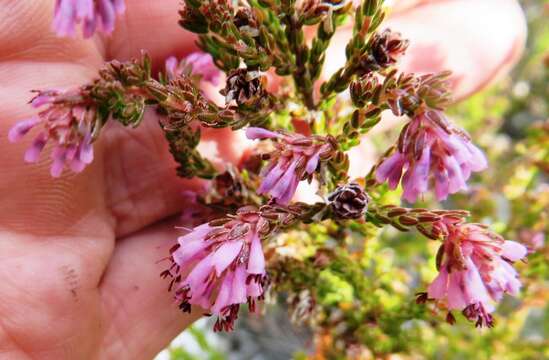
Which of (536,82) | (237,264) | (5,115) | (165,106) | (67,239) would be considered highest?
(165,106)

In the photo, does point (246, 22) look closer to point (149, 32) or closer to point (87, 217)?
point (149, 32)

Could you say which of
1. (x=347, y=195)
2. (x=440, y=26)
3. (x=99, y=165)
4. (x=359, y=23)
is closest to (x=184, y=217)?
(x=99, y=165)

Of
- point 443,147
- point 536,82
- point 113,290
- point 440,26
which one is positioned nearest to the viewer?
point 443,147

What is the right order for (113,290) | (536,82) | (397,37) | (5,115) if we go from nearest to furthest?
(397,37)
(5,115)
(113,290)
(536,82)

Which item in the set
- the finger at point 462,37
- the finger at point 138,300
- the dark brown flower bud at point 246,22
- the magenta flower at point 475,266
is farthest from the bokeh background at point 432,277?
the dark brown flower bud at point 246,22

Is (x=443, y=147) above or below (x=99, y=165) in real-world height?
above

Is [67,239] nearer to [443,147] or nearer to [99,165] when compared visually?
[99,165]
